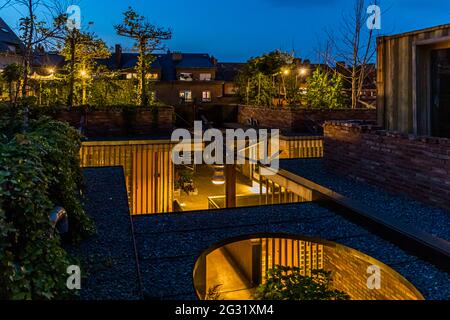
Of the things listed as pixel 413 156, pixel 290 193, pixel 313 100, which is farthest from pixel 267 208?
pixel 313 100

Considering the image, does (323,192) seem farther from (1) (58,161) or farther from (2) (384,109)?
(1) (58,161)

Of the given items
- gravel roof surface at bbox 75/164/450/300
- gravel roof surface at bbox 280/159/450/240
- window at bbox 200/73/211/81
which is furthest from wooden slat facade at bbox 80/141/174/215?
window at bbox 200/73/211/81

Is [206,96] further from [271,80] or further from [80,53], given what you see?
[80,53]

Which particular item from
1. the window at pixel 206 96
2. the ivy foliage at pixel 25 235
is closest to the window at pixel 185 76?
the window at pixel 206 96

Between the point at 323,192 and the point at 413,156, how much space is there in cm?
139

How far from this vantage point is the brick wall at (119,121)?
11141mm

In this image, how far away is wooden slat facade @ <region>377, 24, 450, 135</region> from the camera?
595 cm

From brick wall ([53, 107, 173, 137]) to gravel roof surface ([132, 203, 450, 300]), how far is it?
22.4 feet

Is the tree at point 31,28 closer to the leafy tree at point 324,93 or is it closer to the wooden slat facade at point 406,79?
the wooden slat facade at point 406,79

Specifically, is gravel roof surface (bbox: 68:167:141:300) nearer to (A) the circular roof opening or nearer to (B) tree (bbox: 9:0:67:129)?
(A) the circular roof opening

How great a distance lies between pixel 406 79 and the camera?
626 centimetres

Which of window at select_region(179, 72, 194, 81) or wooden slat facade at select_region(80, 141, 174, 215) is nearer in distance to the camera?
wooden slat facade at select_region(80, 141, 174, 215)

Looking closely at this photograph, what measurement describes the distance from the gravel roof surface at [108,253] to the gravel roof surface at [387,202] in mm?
3031

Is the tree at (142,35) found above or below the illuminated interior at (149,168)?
above
